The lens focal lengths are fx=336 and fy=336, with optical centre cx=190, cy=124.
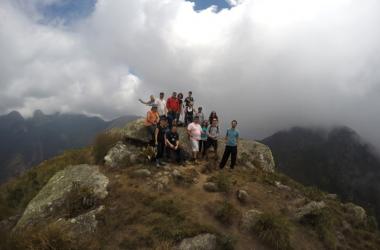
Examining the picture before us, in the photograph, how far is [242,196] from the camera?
1546 centimetres

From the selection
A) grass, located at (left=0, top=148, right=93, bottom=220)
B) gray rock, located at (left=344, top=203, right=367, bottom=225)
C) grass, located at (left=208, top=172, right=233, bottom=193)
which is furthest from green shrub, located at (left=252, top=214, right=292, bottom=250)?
grass, located at (left=0, top=148, right=93, bottom=220)

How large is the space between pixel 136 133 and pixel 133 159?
115 inches

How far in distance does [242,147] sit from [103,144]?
385 inches


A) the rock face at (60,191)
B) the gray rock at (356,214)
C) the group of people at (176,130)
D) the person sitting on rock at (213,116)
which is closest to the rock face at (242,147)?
the group of people at (176,130)

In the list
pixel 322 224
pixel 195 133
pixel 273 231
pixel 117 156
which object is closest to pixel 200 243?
pixel 273 231

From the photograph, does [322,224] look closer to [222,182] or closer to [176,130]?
[222,182]

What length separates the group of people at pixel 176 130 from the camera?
1820 centimetres

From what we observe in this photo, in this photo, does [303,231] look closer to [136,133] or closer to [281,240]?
[281,240]

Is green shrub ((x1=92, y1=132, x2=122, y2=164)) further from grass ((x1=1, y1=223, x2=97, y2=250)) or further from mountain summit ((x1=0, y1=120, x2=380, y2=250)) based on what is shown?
grass ((x1=1, y1=223, x2=97, y2=250))

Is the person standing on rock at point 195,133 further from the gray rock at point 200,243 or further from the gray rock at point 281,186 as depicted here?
the gray rock at point 200,243

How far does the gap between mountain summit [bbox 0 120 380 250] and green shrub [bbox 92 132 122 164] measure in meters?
0.24

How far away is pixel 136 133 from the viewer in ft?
70.8

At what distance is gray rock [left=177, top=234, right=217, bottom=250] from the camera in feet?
38.5

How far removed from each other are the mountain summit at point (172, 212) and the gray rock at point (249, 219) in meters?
0.05
